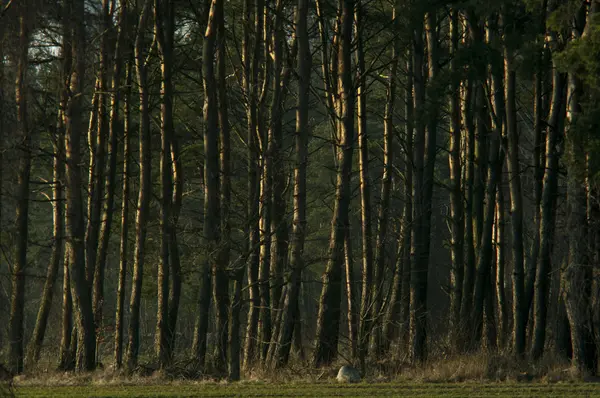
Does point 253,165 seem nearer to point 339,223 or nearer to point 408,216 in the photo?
point 339,223

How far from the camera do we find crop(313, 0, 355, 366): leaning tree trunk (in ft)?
68.1

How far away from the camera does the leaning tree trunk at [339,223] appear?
20.8 metres

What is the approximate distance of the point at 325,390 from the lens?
16.2 meters

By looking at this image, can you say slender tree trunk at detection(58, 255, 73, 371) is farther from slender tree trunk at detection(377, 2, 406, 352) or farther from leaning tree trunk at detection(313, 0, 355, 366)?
slender tree trunk at detection(377, 2, 406, 352)

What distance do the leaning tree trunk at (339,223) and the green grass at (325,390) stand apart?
131 inches

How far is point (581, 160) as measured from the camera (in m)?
17.9

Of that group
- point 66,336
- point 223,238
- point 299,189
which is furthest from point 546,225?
point 66,336

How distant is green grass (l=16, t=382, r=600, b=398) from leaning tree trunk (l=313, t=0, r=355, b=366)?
3330mm

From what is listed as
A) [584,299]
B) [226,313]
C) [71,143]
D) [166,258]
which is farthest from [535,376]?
[71,143]

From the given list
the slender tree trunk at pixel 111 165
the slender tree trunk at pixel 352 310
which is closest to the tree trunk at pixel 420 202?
the slender tree trunk at pixel 352 310

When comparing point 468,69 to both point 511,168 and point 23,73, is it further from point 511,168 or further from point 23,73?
point 23,73

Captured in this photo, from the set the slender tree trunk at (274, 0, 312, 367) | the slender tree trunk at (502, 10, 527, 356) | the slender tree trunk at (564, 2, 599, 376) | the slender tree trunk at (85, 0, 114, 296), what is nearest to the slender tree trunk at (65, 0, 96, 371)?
the slender tree trunk at (85, 0, 114, 296)

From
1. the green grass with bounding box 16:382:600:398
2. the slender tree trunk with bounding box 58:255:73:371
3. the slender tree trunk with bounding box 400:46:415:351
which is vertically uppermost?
the slender tree trunk with bounding box 400:46:415:351

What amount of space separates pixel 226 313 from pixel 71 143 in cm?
496
